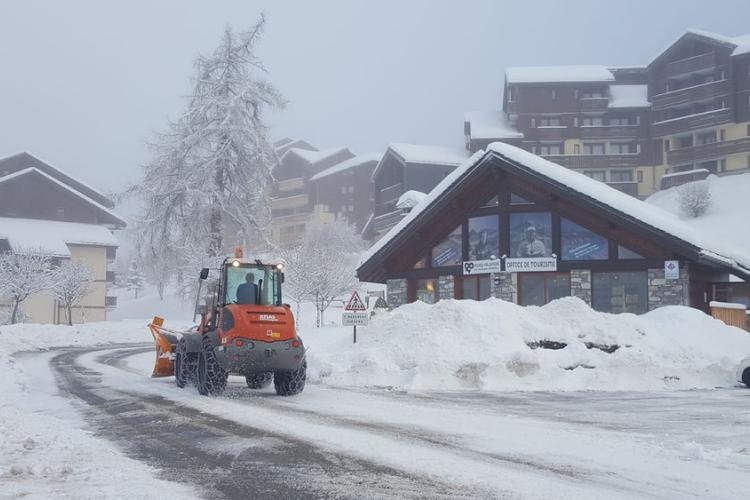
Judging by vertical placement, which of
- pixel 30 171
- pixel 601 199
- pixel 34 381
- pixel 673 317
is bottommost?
pixel 34 381

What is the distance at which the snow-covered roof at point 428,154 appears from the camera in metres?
62.4

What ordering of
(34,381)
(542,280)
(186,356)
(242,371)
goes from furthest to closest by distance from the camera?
(542,280) < (34,381) < (186,356) < (242,371)

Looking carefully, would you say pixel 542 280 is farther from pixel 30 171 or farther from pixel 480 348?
pixel 30 171

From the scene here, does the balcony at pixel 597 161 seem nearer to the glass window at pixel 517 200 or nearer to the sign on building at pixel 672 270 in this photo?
the glass window at pixel 517 200

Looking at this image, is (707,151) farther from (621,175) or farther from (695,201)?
(695,201)

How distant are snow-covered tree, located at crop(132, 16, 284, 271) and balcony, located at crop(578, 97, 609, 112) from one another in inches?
1408

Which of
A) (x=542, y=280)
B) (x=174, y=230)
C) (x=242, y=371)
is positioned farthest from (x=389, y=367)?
(x=174, y=230)

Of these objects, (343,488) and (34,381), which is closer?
(343,488)

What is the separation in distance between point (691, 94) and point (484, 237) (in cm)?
4077

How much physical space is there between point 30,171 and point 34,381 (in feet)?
153

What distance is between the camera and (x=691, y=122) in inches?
2320

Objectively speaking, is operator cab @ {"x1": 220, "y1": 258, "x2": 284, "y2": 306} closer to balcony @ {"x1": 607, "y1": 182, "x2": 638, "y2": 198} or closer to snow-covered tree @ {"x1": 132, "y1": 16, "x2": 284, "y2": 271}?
snow-covered tree @ {"x1": 132, "y1": 16, "x2": 284, "y2": 271}

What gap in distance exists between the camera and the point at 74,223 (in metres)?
59.4

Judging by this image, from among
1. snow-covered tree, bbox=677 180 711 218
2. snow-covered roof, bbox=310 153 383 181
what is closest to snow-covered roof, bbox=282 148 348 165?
snow-covered roof, bbox=310 153 383 181
